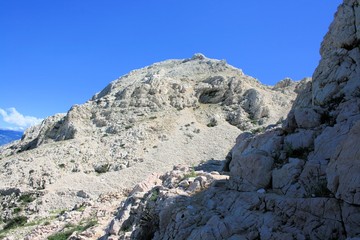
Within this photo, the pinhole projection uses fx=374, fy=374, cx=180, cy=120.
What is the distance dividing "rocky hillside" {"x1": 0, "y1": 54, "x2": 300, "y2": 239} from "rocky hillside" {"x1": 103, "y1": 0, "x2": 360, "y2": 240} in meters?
10.2

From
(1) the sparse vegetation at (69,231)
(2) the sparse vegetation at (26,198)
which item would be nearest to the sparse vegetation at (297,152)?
(1) the sparse vegetation at (69,231)

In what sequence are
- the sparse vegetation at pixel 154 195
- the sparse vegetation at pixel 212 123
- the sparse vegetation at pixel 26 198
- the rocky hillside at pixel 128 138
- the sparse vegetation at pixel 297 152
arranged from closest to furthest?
the sparse vegetation at pixel 297 152, the sparse vegetation at pixel 154 195, the sparse vegetation at pixel 26 198, the rocky hillside at pixel 128 138, the sparse vegetation at pixel 212 123

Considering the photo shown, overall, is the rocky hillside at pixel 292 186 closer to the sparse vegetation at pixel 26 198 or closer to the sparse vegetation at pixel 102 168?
the sparse vegetation at pixel 26 198

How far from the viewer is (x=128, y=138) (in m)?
48.4

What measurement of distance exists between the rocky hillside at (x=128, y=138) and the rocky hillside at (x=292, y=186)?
1021 cm

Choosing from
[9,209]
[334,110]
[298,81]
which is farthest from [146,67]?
[334,110]

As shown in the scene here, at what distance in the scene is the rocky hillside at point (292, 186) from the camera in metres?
8.88

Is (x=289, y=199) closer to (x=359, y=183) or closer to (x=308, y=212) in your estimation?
(x=308, y=212)

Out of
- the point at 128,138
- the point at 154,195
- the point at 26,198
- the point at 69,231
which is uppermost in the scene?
the point at 128,138

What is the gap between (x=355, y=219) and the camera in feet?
27.0

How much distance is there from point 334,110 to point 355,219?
5.32 metres

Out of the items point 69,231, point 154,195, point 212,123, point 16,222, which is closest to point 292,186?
point 154,195

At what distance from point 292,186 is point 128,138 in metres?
39.0

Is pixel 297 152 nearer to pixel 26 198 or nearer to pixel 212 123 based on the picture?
pixel 26 198
